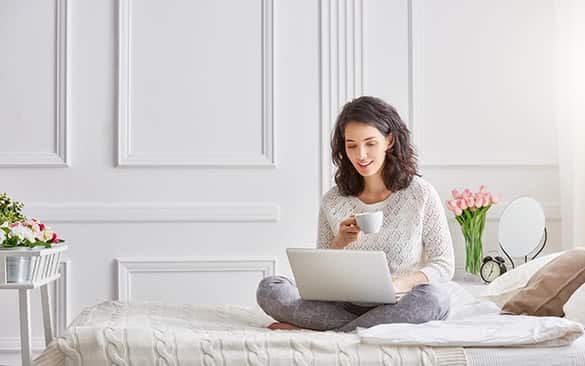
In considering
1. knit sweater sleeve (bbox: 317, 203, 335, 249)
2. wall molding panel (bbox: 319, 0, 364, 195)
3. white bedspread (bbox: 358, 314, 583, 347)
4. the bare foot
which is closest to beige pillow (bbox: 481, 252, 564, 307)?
knit sweater sleeve (bbox: 317, 203, 335, 249)

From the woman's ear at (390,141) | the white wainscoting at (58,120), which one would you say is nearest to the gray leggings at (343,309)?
the woman's ear at (390,141)

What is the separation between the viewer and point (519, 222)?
331cm

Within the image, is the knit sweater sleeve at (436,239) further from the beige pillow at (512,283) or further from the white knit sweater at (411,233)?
the beige pillow at (512,283)

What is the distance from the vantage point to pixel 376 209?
2.71m

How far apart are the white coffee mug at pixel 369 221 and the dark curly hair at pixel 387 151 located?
38 cm

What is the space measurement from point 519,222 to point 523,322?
128 centimetres

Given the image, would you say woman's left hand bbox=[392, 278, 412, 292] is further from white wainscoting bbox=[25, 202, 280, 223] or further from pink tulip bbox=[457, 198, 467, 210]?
white wainscoting bbox=[25, 202, 280, 223]

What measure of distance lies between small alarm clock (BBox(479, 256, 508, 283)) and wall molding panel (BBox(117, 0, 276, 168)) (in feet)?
3.06

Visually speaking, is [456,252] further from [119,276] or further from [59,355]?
[59,355]

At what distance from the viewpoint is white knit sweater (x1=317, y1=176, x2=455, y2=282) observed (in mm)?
2615

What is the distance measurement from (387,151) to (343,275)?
0.67 meters

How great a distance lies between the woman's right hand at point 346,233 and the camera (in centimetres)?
249

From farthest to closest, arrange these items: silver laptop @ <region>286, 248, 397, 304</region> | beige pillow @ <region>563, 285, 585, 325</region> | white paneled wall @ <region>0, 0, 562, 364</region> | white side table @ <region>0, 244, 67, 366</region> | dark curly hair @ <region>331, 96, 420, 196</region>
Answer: white paneled wall @ <region>0, 0, 562, 364</region>
dark curly hair @ <region>331, 96, 420, 196</region>
white side table @ <region>0, 244, 67, 366</region>
beige pillow @ <region>563, 285, 585, 325</region>
silver laptop @ <region>286, 248, 397, 304</region>

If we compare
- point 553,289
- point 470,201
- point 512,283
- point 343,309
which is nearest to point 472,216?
point 470,201
